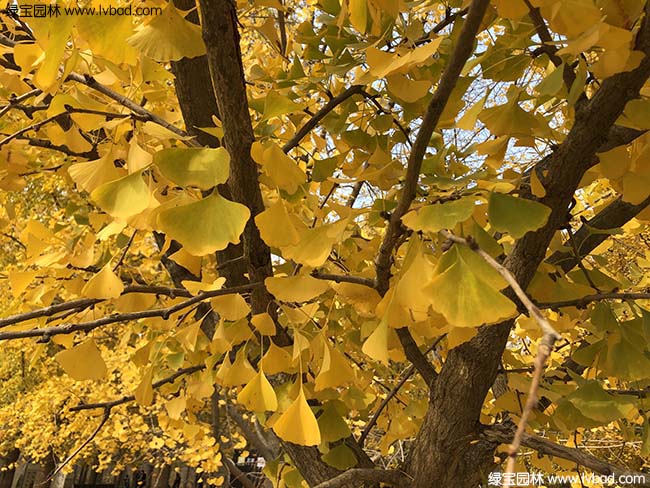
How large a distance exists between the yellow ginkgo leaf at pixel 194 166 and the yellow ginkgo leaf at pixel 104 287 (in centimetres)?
23

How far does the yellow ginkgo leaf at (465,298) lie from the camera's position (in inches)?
15.0

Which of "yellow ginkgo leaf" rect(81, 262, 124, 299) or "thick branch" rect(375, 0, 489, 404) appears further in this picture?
"yellow ginkgo leaf" rect(81, 262, 124, 299)

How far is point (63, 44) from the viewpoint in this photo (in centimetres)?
45

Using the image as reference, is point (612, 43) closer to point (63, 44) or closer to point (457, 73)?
point (457, 73)

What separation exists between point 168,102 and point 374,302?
102cm

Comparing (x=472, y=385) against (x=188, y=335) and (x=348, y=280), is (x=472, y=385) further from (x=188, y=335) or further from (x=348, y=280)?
(x=188, y=335)

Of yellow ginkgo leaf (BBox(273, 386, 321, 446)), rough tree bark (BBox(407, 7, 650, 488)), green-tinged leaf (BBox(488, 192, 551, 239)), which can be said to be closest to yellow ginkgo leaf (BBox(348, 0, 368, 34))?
green-tinged leaf (BBox(488, 192, 551, 239))

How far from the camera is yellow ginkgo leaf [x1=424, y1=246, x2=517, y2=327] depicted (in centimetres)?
38

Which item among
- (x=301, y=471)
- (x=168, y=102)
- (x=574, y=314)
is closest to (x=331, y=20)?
(x=574, y=314)

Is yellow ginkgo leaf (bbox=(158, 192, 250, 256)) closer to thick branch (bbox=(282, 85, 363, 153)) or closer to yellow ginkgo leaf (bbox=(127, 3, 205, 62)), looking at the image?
yellow ginkgo leaf (bbox=(127, 3, 205, 62))

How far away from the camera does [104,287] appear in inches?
25.9

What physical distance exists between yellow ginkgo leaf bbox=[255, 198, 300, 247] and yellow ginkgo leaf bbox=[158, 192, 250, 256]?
0.08 m

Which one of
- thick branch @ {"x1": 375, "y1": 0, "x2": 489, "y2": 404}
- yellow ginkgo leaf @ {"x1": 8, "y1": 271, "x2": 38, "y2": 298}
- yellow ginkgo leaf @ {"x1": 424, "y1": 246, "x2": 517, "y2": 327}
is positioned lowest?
yellow ginkgo leaf @ {"x1": 424, "y1": 246, "x2": 517, "y2": 327}

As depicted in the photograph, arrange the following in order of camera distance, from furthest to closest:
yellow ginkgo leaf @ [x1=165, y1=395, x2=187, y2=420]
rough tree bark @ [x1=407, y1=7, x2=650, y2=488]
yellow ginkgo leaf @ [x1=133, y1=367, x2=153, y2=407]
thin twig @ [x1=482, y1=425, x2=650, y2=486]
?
yellow ginkgo leaf @ [x1=165, y1=395, x2=187, y2=420] → yellow ginkgo leaf @ [x1=133, y1=367, x2=153, y2=407] → rough tree bark @ [x1=407, y1=7, x2=650, y2=488] → thin twig @ [x1=482, y1=425, x2=650, y2=486]
